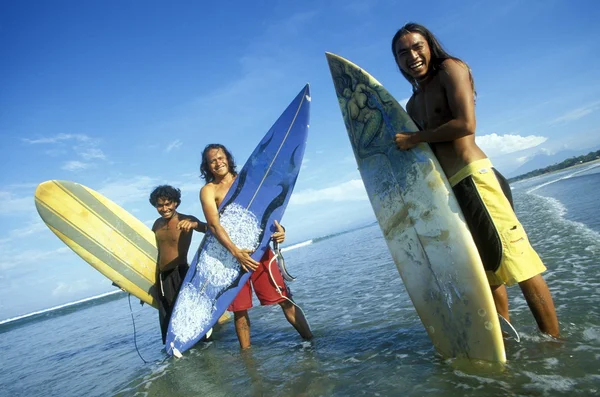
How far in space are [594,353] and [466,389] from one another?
0.72 meters

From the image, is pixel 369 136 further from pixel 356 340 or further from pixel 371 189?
pixel 356 340

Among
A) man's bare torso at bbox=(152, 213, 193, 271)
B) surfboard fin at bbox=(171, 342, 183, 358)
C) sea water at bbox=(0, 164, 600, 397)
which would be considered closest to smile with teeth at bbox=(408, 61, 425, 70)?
sea water at bbox=(0, 164, 600, 397)

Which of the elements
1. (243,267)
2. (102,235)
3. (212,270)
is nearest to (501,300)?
(243,267)

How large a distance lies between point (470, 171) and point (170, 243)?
3730mm

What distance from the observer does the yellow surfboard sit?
16.1 ft

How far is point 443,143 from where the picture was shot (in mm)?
2252

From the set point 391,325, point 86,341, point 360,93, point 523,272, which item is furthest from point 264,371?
point 86,341

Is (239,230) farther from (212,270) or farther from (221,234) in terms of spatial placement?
(212,270)

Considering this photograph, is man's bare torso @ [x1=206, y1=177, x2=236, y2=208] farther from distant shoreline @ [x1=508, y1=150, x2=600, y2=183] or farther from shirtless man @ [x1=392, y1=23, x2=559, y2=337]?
distant shoreline @ [x1=508, y1=150, x2=600, y2=183]

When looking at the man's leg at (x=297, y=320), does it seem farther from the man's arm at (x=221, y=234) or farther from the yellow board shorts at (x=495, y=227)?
the yellow board shorts at (x=495, y=227)

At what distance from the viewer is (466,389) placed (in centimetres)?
178

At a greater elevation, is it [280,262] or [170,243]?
[170,243]

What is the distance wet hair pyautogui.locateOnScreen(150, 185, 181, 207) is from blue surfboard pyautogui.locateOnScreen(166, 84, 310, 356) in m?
0.87

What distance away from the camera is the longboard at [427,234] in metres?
2.05
